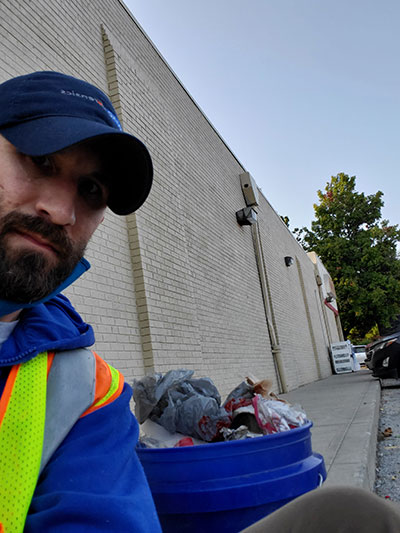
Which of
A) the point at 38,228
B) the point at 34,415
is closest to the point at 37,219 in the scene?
the point at 38,228

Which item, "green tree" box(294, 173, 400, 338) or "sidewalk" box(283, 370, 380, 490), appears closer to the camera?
A: "sidewalk" box(283, 370, 380, 490)

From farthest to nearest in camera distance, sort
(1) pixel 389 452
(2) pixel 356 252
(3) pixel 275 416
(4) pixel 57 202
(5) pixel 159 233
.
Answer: (2) pixel 356 252 → (5) pixel 159 233 → (1) pixel 389 452 → (3) pixel 275 416 → (4) pixel 57 202

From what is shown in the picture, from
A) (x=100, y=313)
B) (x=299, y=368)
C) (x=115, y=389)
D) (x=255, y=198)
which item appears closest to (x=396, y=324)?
(x=299, y=368)

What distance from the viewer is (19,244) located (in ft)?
3.48

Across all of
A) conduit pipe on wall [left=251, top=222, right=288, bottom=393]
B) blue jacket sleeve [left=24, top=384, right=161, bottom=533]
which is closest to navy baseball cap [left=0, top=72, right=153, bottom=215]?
blue jacket sleeve [left=24, top=384, right=161, bottom=533]

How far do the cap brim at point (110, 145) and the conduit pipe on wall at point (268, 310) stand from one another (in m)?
9.75

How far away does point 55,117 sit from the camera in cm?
109

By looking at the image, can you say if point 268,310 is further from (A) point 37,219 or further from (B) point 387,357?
(A) point 37,219

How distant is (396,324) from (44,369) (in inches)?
1306

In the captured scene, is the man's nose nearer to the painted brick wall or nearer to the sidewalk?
the sidewalk

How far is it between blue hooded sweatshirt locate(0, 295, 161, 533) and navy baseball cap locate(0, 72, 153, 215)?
0.46 m

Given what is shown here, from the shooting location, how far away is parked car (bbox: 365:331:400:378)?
34.8ft

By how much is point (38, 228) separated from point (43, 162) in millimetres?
168

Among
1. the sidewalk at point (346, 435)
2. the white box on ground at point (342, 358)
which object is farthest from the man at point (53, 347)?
the white box on ground at point (342, 358)
